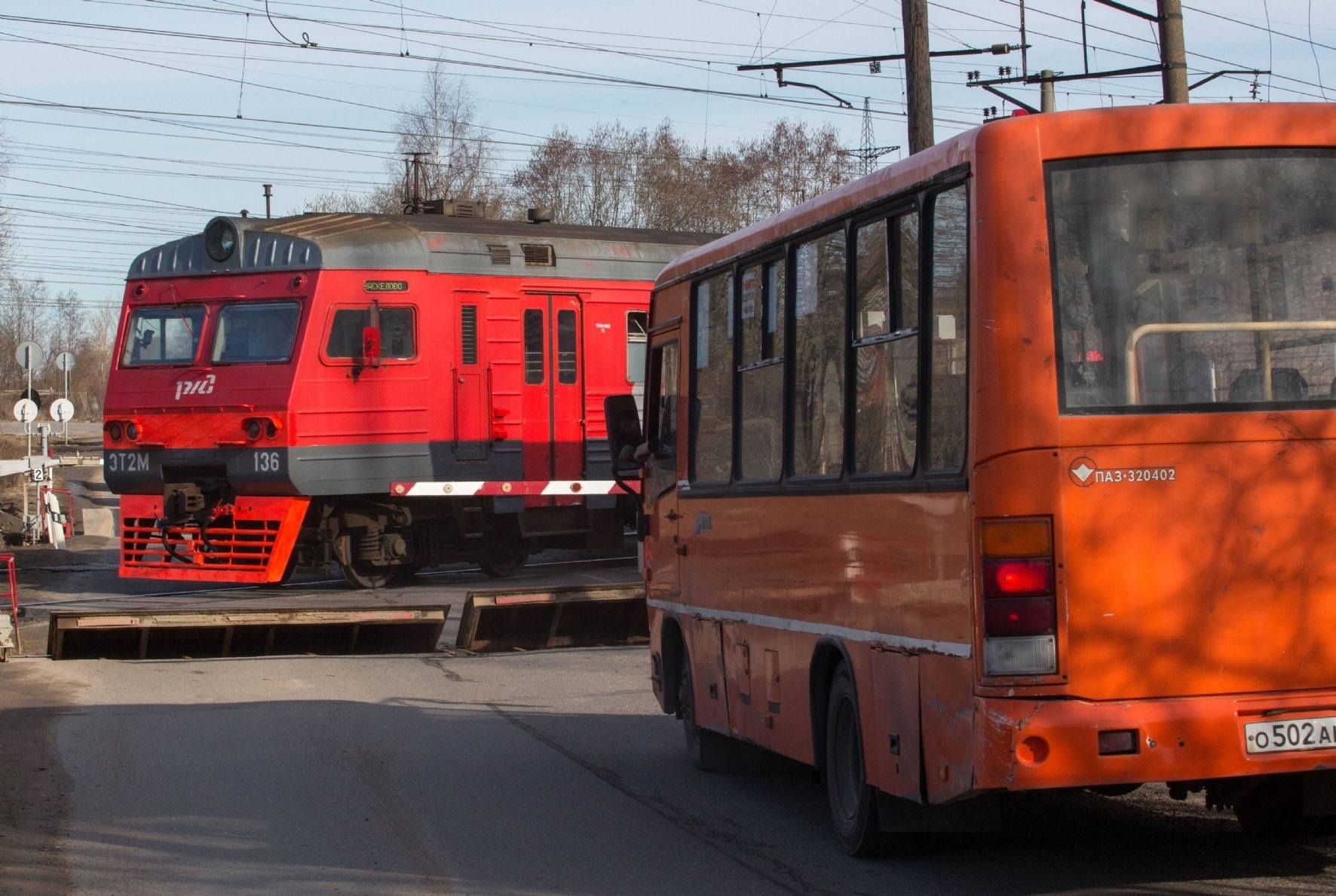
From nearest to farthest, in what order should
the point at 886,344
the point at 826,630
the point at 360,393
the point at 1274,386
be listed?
1. the point at 1274,386
2. the point at 886,344
3. the point at 826,630
4. the point at 360,393

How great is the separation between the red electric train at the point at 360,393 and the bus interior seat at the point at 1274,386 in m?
14.9

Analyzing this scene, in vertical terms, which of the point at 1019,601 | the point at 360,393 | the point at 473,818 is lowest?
the point at 473,818

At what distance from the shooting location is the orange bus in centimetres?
544

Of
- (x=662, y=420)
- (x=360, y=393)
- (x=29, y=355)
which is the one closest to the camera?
(x=662, y=420)

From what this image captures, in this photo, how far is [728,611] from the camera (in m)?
8.52

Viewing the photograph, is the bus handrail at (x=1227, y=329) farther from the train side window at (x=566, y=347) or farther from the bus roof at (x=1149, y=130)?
the train side window at (x=566, y=347)

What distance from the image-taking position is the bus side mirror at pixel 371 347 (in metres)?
19.7

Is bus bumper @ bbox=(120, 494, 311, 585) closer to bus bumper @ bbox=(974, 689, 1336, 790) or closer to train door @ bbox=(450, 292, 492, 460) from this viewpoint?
train door @ bbox=(450, 292, 492, 460)

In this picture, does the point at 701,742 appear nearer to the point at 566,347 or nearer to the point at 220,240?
the point at 566,347

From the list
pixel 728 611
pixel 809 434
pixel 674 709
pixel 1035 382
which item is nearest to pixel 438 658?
pixel 674 709

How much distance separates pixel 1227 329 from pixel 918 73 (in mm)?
13437

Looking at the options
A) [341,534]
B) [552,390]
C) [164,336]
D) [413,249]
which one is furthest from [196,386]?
[552,390]

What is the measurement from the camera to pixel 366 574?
20906 mm

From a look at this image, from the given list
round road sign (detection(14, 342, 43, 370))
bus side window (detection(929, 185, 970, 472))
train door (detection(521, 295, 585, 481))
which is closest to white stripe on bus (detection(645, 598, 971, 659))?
bus side window (detection(929, 185, 970, 472))
